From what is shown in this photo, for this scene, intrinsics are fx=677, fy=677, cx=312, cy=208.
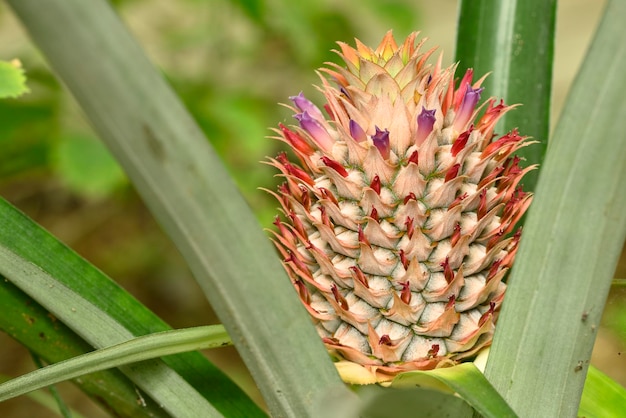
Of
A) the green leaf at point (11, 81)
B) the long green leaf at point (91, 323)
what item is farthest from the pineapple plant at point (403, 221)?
the green leaf at point (11, 81)

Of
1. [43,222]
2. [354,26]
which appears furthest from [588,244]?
[43,222]

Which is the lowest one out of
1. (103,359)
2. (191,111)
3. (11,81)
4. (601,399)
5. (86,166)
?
(103,359)

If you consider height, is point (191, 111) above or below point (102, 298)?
above

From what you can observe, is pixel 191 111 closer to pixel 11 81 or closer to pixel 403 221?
pixel 11 81

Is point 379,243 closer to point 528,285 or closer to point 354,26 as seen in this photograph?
point 528,285

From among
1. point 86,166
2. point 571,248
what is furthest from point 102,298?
point 86,166

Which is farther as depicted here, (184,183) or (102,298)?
(102,298)
